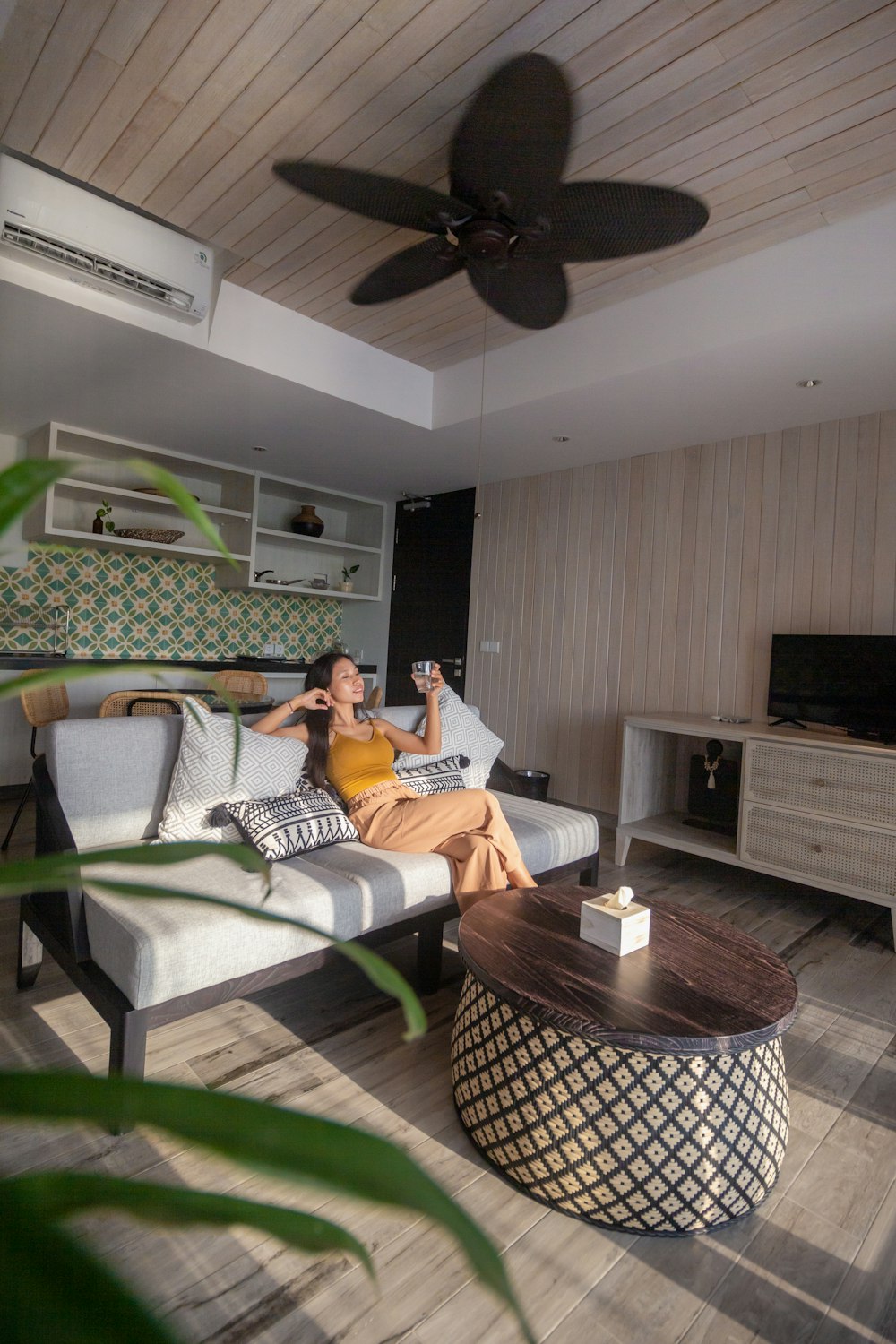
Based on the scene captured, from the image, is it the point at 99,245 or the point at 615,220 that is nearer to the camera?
the point at 615,220

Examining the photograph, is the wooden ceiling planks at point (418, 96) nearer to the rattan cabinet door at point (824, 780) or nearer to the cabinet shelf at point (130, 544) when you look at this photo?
the rattan cabinet door at point (824, 780)

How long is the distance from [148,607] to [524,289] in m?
3.81

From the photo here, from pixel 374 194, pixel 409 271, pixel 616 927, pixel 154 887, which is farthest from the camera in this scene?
pixel 409 271

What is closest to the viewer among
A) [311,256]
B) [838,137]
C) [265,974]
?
[265,974]

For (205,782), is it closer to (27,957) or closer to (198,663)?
(27,957)

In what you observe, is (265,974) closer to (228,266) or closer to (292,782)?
(292,782)

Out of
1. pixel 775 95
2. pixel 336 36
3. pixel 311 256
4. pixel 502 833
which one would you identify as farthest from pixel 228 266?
pixel 502 833

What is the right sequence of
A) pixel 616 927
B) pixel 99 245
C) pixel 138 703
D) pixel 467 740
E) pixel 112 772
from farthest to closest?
pixel 138 703, pixel 467 740, pixel 99 245, pixel 112 772, pixel 616 927

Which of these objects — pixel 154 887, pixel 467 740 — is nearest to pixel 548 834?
pixel 467 740

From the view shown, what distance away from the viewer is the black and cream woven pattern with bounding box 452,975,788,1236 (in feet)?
4.60

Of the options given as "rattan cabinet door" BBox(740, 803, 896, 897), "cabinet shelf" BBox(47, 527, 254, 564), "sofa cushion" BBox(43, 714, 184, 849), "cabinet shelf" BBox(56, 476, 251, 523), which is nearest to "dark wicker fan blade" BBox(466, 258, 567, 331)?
"sofa cushion" BBox(43, 714, 184, 849)

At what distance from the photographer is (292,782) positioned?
254 cm

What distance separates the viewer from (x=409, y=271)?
240 centimetres

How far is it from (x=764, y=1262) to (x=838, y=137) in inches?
113
